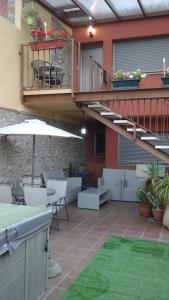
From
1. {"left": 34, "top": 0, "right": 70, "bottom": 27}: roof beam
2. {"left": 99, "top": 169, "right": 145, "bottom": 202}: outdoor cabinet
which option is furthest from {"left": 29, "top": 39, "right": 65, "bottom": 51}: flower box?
{"left": 99, "top": 169, "right": 145, "bottom": 202}: outdoor cabinet

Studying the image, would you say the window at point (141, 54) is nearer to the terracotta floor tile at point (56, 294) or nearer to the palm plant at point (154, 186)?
the palm plant at point (154, 186)

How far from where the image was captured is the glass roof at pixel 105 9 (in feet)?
28.9

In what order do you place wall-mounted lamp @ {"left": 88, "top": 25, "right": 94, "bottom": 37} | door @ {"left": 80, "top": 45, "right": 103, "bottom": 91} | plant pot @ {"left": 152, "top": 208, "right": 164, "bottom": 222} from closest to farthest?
plant pot @ {"left": 152, "top": 208, "right": 164, "bottom": 222}
wall-mounted lamp @ {"left": 88, "top": 25, "right": 94, "bottom": 37}
door @ {"left": 80, "top": 45, "right": 103, "bottom": 91}

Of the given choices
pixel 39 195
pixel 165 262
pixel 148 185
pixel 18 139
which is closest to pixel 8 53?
pixel 18 139

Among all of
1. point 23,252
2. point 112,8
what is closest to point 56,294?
point 23,252

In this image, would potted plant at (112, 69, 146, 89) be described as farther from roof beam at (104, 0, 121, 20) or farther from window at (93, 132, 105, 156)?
window at (93, 132, 105, 156)

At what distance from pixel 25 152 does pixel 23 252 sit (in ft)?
17.1

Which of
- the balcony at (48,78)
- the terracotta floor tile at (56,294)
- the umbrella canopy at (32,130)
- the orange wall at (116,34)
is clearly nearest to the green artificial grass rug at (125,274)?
the terracotta floor tile at (56,294)

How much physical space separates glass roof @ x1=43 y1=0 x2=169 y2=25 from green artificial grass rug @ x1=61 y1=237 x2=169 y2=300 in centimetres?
685

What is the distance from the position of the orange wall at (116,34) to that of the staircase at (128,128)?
2182mm

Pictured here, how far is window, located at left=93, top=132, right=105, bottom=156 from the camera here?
12.1 metres

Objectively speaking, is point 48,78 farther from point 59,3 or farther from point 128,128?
point 128,128

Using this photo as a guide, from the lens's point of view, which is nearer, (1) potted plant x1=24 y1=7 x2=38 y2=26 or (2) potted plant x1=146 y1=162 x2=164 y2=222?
(2) potted plant x1=146 y1=162 x2=164 y2=222

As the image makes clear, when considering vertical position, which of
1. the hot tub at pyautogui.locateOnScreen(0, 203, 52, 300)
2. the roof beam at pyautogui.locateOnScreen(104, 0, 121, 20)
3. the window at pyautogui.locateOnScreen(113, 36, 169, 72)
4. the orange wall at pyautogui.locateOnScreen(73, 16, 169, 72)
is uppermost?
the roof beam at pyautogui.locateOnScreen(104, 0, 121, 20)
